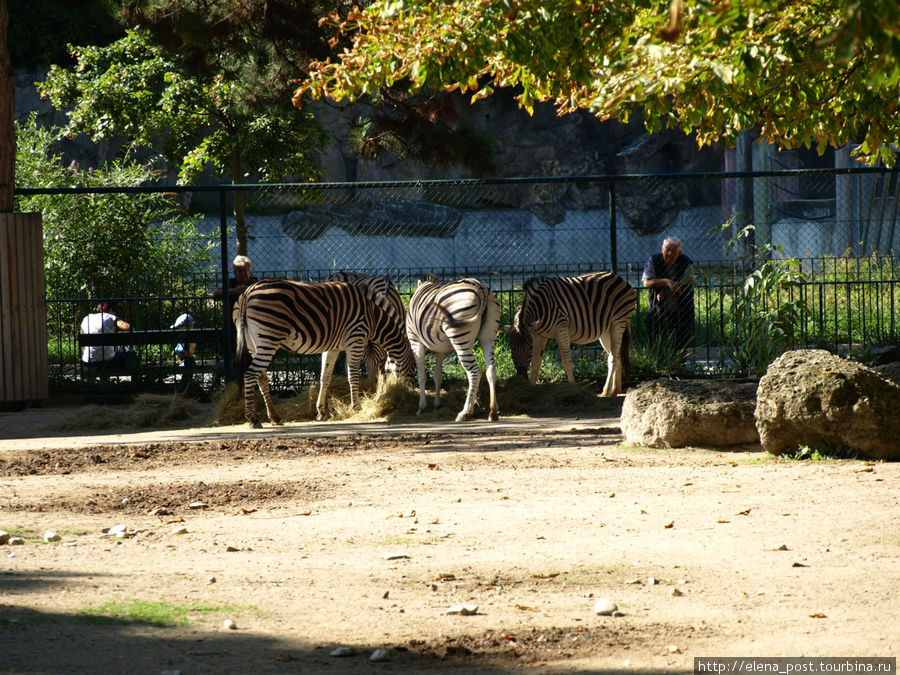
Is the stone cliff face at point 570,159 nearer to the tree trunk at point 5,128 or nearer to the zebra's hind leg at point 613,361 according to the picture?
the zebra's hind leg at point 613,361

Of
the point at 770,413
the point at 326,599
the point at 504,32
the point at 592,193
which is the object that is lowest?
the point at 326,599

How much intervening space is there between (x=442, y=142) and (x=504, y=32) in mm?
8590

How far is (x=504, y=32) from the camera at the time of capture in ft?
22.3

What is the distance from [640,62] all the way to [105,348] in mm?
10341

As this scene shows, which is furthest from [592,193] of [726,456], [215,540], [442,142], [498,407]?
[215,540]

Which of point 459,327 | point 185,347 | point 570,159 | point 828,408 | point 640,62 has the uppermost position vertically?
point 570,159

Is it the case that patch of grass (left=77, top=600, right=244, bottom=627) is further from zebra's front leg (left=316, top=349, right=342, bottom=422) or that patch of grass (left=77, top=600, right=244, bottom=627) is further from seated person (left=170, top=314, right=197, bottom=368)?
seated person (left=170, top=314, right=197, bottom=368)

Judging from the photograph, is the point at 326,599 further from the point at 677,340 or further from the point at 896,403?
the point at 677,340

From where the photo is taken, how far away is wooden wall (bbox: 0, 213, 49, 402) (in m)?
12.0

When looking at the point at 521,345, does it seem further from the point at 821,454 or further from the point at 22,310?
the point at 22,310

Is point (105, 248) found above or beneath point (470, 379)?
above

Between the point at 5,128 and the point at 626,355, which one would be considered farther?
the point at 626,355

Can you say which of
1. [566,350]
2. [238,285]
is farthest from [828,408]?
[238,285]

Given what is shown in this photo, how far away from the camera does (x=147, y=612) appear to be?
454 centimetres
